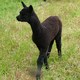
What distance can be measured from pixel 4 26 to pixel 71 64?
2.89 m

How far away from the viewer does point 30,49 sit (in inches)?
281

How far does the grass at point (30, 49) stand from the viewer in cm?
598

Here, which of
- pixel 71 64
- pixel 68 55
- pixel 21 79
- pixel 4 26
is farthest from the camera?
pixel 4 26

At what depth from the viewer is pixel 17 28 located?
8570mm

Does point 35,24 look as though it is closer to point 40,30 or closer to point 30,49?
point 40,30

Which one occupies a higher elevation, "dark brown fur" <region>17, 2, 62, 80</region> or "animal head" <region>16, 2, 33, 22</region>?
"animal head" <region>16, 2, 33, 22</region>

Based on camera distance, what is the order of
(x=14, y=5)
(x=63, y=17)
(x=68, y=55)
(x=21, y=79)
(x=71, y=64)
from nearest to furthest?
(x=21, y=79) < (x=71, y=64) < (x=68, y=55) < (x=63, y=17) < (x=14, y=5)

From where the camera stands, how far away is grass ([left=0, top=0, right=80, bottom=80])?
19.6 feet

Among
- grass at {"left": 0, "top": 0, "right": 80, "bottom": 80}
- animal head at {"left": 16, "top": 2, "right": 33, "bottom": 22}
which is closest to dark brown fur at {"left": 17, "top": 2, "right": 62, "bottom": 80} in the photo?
animal head at {"left": 16, "top": 2, "right": 33, "bottom": 22}

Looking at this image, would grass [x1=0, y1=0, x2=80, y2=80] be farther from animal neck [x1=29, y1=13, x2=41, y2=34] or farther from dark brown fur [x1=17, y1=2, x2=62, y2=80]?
animal neck [x1=29, y1=13, x2=41, y2=34]

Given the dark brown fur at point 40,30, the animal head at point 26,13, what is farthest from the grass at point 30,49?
the animal head at point 26,13

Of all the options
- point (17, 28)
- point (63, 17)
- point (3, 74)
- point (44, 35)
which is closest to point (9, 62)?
point (3, 74)

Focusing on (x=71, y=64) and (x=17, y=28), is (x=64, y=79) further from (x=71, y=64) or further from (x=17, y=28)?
(x=17, y=28)

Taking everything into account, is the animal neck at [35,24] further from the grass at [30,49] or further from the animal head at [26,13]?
the grass at [30,49]
